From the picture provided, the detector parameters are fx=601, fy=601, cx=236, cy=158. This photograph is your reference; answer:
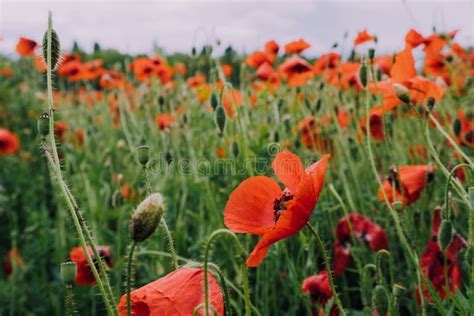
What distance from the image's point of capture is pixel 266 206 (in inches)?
33.8

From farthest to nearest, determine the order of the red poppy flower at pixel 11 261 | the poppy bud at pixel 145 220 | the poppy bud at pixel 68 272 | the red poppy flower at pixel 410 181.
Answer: the red poppy flower at pixel 11 261
the red poppy flower at pixel 410 181
the poppy bud at pixel 68 272
the poppy bud at pixel 145 220

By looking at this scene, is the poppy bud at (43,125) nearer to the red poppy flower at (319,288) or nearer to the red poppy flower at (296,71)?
the red poppy flower at (319,288)

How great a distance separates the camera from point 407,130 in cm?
260

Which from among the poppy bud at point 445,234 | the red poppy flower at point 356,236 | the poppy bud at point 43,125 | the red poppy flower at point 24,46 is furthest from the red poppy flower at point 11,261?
the poppy bud at point 445,234

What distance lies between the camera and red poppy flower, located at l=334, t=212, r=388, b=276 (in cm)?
151

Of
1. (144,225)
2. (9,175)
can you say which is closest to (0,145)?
(9,175)

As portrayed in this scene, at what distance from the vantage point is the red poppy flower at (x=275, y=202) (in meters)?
0.76

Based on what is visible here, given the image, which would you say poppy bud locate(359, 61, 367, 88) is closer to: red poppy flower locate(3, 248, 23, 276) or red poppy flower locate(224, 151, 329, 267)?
red poppy flower locate(224, 151, 329, 267)

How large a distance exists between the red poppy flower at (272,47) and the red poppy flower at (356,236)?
1.09 m

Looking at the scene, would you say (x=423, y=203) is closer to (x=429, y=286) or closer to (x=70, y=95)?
(x=429, y=286)

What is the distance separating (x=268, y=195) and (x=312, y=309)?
666mm

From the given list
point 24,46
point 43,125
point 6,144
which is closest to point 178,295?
point 43,125

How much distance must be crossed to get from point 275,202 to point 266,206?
0.05 ft

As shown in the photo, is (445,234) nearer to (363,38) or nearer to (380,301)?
(380,301)
